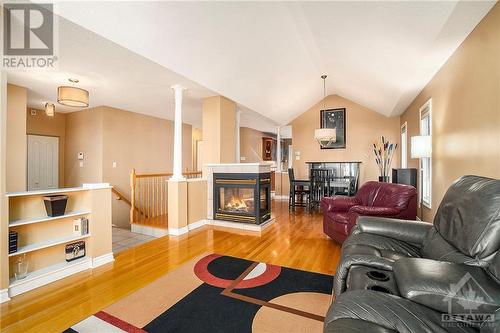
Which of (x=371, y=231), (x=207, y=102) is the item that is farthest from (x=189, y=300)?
(x=207, y=102)

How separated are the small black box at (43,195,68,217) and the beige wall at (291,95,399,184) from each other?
19.9 ft

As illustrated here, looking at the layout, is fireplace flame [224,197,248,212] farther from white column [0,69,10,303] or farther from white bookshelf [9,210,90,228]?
white column [0,69,10,303]

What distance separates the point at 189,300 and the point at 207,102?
357 centimetres

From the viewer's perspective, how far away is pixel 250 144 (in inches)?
355

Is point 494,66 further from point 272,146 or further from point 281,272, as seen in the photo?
point 272,146

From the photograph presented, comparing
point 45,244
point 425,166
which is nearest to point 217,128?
point 45,244

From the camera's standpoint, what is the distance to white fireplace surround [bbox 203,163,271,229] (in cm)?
411

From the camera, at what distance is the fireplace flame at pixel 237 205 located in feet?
14.0

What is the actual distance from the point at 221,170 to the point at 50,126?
14.2 ft

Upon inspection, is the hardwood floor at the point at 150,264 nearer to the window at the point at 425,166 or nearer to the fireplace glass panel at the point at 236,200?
the fireplace glass panel at the point at 236,200

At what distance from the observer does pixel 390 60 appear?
10.4 feet

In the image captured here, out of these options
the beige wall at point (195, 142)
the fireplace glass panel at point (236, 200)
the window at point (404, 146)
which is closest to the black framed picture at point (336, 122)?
the window at point (404, 146)

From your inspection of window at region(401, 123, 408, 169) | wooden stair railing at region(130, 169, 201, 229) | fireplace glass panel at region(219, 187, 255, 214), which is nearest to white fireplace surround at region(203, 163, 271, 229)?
fireplace glass panel at region(219, 187, 255, 214)

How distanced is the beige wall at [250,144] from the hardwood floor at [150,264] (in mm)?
4571
